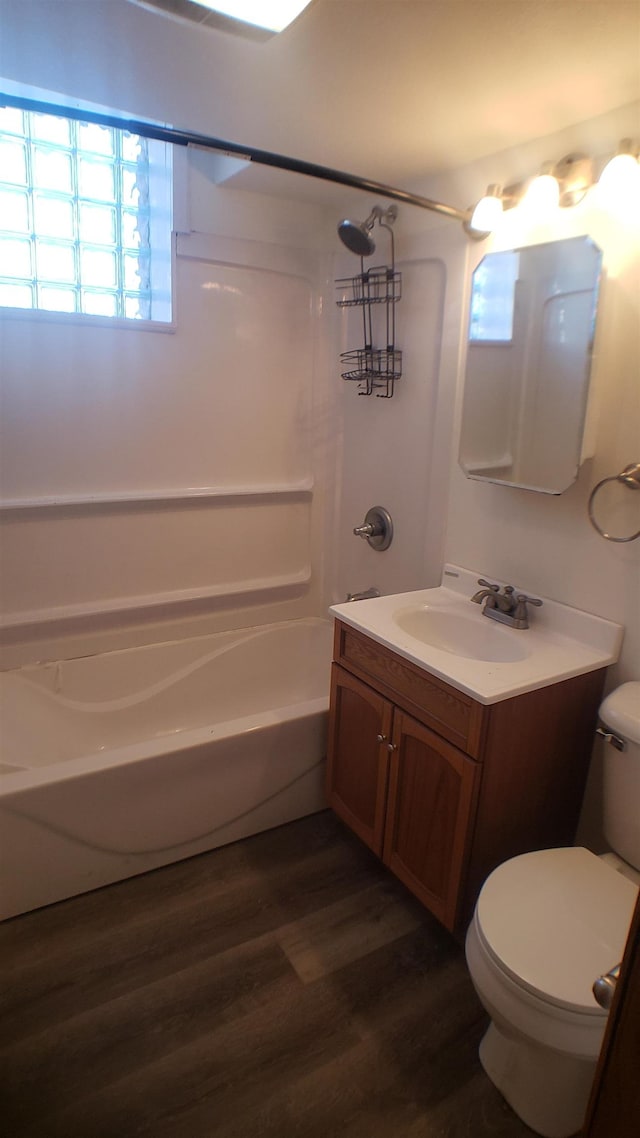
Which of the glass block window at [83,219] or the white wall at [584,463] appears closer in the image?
the white wall at [584,463]

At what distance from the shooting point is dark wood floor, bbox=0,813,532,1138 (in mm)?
1324

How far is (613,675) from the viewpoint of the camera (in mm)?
1653

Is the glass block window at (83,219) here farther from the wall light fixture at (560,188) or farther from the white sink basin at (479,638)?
the white sink basin at (479,638)

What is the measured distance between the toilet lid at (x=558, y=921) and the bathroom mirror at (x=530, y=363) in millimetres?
947

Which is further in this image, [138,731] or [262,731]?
[138,731]

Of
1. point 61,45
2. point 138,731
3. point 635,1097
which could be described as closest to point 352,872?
point 138,731

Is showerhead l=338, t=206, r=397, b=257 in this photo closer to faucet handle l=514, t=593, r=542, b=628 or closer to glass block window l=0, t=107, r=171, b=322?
glass block window l=0, t=107, r=171, b=322

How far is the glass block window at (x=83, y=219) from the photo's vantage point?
212 cm

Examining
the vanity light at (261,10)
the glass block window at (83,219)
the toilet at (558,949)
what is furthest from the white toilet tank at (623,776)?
the glass block window at (83,219)

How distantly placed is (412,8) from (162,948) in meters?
2.24

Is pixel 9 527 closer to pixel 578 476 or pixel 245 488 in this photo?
pixel 245 488

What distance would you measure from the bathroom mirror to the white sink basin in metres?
0.38

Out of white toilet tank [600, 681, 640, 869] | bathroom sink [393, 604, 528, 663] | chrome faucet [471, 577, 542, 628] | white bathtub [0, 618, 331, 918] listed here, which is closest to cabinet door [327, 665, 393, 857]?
white bathtub [0, 618, 331, 918]

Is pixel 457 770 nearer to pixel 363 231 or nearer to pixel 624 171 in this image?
pixel 624 171
